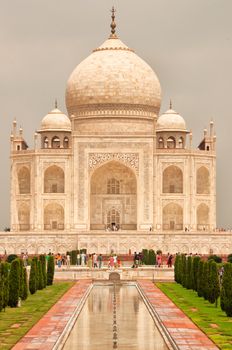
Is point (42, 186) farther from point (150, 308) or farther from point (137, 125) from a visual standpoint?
point (150, 308)

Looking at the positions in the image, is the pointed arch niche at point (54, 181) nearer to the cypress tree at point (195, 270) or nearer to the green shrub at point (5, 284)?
the cypress tree at point (195, 270)

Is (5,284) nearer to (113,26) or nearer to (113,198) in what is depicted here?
(113,198)

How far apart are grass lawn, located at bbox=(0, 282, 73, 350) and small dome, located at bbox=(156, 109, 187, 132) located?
85.3 feet

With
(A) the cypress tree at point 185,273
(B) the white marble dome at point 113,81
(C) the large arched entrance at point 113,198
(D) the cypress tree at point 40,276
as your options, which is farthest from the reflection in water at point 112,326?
(B) the white marble dome at point 113,81

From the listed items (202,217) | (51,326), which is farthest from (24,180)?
(51,326)

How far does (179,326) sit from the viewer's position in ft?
51.2

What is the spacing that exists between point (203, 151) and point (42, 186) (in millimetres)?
8136

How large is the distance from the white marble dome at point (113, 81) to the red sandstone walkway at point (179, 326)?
85.1 feet

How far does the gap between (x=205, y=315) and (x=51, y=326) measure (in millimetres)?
3319

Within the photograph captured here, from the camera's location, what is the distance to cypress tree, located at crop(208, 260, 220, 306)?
65.8 feet

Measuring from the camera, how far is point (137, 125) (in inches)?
1861

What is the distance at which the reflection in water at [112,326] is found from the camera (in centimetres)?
1337

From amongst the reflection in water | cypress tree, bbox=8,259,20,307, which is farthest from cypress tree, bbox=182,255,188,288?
cypress tree, bbox=8,259,20,307

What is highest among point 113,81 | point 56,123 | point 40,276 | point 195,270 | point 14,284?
point 113,81
